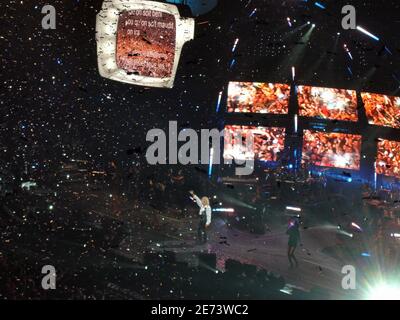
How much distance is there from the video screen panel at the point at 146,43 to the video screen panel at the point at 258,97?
573 cm

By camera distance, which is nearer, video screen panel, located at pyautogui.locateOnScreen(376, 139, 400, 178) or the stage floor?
the stage floor

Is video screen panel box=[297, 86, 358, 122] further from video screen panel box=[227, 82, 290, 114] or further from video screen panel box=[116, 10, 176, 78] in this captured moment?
video screen panel box=[116, 10, 176, 78]

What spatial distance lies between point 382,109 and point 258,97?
547cm

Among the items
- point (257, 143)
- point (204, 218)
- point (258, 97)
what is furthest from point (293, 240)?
point (258, 97)

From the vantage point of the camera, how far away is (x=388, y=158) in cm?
1609

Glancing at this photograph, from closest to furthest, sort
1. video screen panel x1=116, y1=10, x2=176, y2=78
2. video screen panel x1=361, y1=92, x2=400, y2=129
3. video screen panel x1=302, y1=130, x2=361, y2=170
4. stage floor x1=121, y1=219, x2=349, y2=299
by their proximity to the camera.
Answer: stage floor x1=121, y1=219, x2=349, y2=299, video screen panel x1=116, y1=10, x2=176, y2=78, video screen panel x1=361, y1=92, x2=400, y2=129, video screen panel x1=302, y1=130, x2=361, y2=170

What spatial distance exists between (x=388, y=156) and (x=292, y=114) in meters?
4.55

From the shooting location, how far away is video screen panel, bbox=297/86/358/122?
16.3 meters

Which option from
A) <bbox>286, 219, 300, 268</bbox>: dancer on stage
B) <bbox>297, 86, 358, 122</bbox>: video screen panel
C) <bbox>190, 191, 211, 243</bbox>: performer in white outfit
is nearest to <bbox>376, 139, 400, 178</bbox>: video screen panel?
<bbox>297, 86, 358, 122</bbox>: video screen panel

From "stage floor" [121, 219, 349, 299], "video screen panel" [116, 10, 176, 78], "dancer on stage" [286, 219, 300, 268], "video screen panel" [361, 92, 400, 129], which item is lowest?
"stage floor" [121, 219, 349, 299]

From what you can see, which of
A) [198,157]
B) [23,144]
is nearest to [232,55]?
[198,157]

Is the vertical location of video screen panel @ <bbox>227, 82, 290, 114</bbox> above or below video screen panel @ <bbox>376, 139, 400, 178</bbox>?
above

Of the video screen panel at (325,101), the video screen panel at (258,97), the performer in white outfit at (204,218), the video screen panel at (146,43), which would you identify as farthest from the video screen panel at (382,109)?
the performer in white outfit at (204,218)

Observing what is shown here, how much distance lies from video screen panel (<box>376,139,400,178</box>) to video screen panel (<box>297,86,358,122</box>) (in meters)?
2.17
